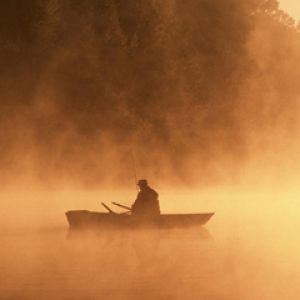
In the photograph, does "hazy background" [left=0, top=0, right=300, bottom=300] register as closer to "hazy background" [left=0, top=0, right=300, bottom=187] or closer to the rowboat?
"hazy background" [left=0, top=0, right=300, bottom=187]

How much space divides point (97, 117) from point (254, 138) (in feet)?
27.3

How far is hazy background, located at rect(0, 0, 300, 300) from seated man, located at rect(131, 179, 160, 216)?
129 inches

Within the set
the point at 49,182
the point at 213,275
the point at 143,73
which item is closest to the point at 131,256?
the point at 213,275

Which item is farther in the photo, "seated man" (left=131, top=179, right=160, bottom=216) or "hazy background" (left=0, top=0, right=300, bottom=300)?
"hazy background" (left=0, top=0, right=300, bottom=300)

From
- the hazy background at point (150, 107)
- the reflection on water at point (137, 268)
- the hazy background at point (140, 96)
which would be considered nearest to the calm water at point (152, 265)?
the reflection on water at point (137, 268)

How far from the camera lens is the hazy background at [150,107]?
109 feet

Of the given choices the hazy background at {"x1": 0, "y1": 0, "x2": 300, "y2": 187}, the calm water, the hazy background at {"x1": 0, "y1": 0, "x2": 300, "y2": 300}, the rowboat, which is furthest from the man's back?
the hazy background at {"x1": 0, "y1": 0, "x2": 300, "y2": 187}

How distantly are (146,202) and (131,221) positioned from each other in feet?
1.44

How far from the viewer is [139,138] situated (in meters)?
36.6

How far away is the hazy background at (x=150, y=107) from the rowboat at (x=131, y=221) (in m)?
2.97

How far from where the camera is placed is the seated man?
675 inches

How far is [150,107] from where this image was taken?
124 ft

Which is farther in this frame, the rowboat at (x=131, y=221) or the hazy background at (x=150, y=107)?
the hazy background at (x=150, y=107)

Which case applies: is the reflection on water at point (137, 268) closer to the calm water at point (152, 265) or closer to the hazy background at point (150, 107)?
the calm water at point (152, 265)
